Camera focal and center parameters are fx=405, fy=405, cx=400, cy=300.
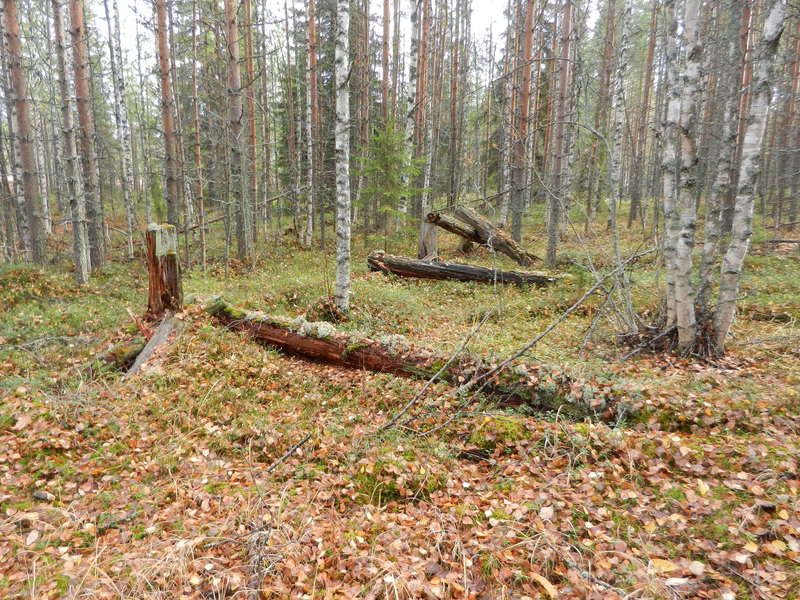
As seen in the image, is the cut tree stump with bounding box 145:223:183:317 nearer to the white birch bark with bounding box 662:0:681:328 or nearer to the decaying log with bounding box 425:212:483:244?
the white birch bark with bounding box 662:0:681:328

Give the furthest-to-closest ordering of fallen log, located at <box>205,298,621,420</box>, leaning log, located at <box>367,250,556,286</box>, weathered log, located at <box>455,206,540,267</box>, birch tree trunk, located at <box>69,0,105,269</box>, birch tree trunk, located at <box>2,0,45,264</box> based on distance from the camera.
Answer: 1. weathered log, located at <box>455,206,540,267</box>
2. leaning log, located at <box>367,250,556,286</box>
3. birch tree trunk, located at <box>69,0,105,269</box>
4. birch tree trunk, located at <box>2,0,45,264</box>
5. fallen log, located at <box>205,298,621,420</box>

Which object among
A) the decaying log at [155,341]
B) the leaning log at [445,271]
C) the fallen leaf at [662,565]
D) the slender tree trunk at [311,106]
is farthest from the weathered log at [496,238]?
the fallen leaf at [662,565]

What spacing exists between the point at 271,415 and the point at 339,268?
4.33 m

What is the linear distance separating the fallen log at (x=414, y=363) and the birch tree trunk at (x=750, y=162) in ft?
8.95

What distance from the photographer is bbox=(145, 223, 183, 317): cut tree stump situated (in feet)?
23.9

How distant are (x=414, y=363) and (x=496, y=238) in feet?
32.3

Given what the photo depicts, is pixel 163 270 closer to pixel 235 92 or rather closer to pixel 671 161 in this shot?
pixel 671 161

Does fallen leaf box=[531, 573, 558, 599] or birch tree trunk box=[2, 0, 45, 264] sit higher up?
birch tree trunk box=[2, 0, 45, 264]

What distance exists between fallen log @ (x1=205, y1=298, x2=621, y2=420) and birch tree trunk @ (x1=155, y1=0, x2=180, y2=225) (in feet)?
26.9

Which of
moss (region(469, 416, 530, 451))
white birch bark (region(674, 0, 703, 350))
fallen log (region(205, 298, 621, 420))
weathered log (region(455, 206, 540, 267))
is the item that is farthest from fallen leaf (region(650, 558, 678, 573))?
weathered log (region(455, 206, 540, 267))

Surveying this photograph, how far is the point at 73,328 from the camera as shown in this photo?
8.60m

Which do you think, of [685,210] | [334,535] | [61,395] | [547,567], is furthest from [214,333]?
[685,210]

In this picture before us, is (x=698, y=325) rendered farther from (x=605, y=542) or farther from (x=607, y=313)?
(x=605, y=542)

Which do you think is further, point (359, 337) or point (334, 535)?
point (359, 337)
